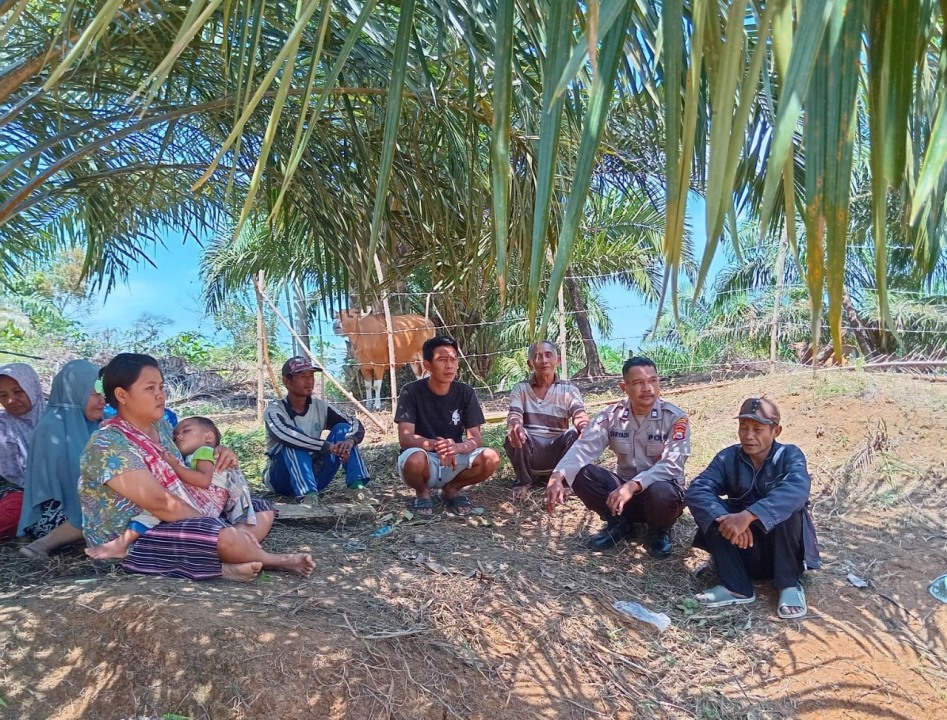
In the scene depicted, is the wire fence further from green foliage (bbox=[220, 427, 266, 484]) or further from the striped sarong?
the striped sarong

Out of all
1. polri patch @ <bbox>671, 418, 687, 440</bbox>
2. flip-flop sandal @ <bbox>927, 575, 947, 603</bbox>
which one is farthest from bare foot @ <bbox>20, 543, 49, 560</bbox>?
flip-flop sandal @ <bbox>927, 575, 947, 603</bbox>

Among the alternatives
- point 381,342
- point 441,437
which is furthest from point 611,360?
point 441,437

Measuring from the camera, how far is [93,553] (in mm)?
2797

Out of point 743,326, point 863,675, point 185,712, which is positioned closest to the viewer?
point 185,712

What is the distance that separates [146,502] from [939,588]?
344cm

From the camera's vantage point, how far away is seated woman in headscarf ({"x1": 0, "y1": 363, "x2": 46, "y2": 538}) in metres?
3.52

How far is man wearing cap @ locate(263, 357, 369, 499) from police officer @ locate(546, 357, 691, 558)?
51.6 inches

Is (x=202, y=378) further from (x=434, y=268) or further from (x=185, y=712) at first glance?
(x=185, y=712)

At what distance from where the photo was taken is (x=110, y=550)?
2828 millimetres

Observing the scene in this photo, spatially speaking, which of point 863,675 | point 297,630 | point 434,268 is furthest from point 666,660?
point 434,268

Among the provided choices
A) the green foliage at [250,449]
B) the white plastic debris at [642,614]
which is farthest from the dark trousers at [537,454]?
the green foliage at [250,449]

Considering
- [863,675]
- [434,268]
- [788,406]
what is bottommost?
[863,675]

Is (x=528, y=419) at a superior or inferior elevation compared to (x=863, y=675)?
superior

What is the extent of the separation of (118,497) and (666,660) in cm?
221
